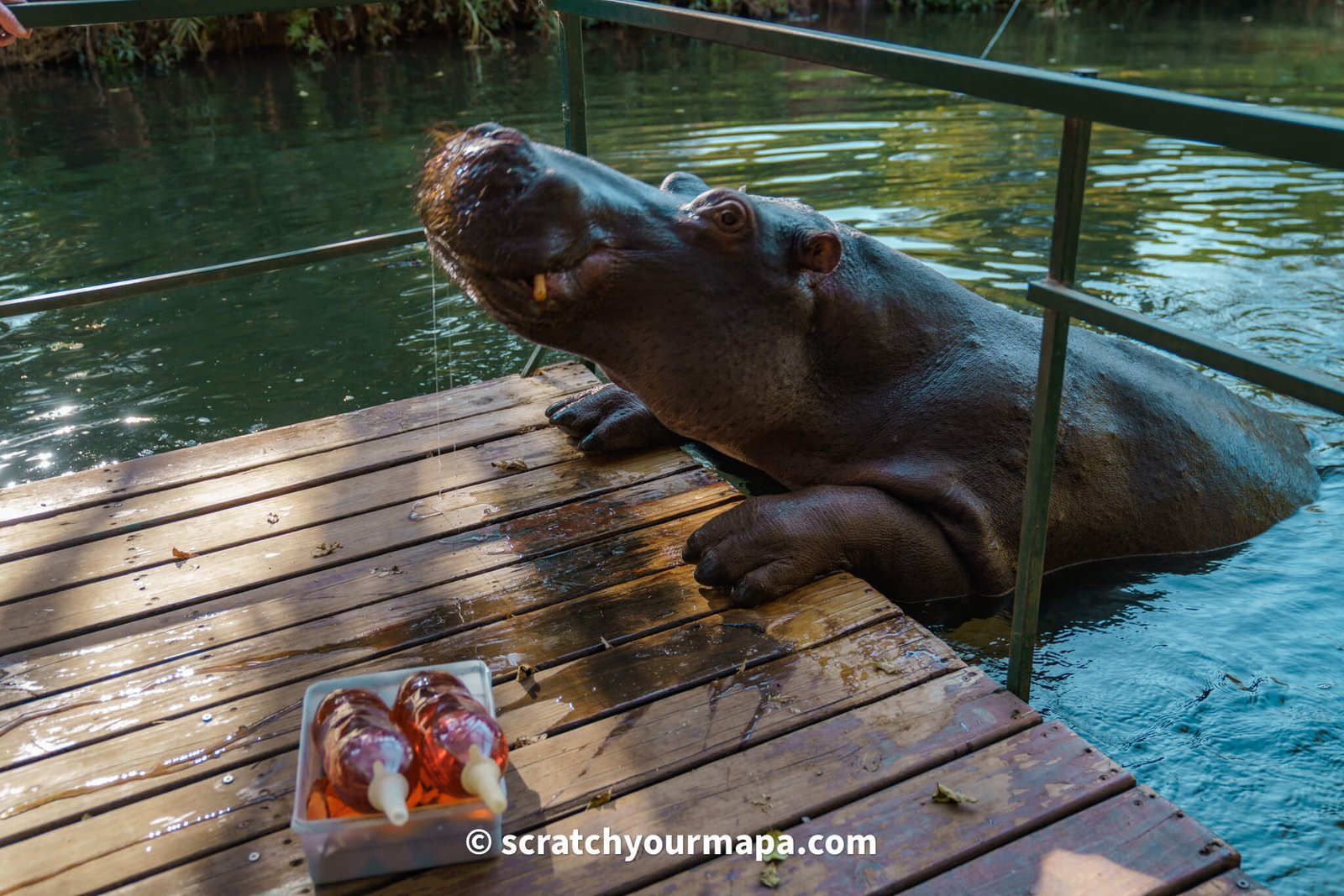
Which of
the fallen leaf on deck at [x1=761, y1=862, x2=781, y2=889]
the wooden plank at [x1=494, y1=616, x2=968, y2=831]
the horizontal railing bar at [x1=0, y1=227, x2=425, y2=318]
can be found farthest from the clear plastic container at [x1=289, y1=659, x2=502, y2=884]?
the horizontal railing bar at [x1=0, y1=227, x2=425, y2=318]

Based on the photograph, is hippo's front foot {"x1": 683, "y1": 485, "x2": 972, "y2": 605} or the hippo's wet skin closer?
the hippo's wet skin

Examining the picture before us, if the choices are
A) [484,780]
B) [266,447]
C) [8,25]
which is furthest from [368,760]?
[8,25]

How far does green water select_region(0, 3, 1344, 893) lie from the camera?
347 centimetres

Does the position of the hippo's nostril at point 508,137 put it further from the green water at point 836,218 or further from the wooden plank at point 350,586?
the wooden plank at point 350,586

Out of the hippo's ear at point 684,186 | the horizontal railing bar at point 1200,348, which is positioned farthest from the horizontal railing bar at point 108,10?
the horizontal railing bar at point 1200,348

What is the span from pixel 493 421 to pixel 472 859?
2.43m

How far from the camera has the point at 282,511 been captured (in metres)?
3.89

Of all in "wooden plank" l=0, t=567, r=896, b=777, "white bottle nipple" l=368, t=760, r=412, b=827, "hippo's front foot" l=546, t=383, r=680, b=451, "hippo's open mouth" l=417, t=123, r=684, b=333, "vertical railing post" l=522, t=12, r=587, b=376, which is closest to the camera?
"white bottle nipple" l=368, t=760, r=412, b=827

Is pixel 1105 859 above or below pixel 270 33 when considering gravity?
below

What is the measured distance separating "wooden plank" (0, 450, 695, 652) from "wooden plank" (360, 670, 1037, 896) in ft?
4.74

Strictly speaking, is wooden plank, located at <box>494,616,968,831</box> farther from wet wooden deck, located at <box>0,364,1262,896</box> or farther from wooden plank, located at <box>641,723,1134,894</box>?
wooden plank, located at <box>641,723,1134,894</box>

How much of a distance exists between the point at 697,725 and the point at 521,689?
460 millimetres

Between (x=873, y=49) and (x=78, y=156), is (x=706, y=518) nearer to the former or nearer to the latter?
(x=873, y=49)

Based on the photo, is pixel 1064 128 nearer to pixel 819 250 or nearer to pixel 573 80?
pixel 819 250
